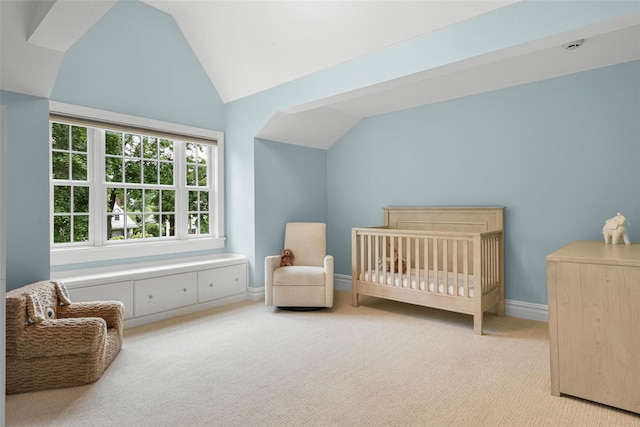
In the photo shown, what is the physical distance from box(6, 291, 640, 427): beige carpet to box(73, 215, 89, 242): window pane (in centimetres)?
100

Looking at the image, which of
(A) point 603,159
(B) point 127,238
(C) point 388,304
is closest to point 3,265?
(B) point 127,238

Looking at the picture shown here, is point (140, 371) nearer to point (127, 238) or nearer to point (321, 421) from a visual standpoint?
point (321, 421)

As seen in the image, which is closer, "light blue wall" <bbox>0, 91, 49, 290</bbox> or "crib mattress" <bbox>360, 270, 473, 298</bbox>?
"light blue wall" <bbox>0, 91, 49, 290</bbox>

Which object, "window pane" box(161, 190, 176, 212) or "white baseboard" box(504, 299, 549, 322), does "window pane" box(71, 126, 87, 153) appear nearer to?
"window pane" box(161, 190, 176, 212)

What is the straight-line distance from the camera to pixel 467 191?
3732mm

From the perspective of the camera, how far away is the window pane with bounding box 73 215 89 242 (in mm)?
3289

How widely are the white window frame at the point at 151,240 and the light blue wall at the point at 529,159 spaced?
189 centimetres

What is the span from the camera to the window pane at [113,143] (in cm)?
349

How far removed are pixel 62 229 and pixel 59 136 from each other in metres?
0.83

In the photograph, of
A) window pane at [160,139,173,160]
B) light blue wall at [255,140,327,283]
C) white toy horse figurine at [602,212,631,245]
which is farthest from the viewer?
light blue wall at [255,140,327,283]

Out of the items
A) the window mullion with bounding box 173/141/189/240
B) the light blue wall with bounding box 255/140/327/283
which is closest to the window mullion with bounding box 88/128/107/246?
the window mullion with bounding box 173/141/189/240

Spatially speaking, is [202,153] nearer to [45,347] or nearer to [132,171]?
[132,171]

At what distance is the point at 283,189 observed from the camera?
4.37 metres

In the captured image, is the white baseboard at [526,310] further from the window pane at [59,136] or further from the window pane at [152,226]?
the window pane at [59,136]
